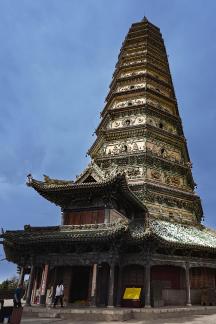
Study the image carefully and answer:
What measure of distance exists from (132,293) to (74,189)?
6.83 meters

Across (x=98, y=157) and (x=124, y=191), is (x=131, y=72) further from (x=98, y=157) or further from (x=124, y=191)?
(x=124, y=191)

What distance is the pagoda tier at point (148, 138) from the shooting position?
2661cm

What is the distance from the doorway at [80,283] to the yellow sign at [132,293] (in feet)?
7.98

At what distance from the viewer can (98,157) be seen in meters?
29.1

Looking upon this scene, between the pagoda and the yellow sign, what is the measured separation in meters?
0.07

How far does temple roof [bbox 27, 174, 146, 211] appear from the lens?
19.5 m

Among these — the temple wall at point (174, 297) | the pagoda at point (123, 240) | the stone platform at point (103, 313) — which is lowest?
the stone platform at point (103, 313)

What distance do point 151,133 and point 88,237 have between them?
14.9 m

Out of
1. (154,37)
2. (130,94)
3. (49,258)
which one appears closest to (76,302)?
(49,258)

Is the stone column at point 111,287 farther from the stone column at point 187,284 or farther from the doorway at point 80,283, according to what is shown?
the stone column at point 187,284

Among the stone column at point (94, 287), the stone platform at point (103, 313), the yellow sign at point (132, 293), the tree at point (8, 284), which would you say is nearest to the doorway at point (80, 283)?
the stone column at point (94, 287)

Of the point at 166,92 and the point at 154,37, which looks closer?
the point at 166,92

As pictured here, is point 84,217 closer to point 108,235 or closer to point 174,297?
point 108,235

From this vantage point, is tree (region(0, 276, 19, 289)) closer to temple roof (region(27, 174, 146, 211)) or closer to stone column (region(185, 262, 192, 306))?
temple roof (region(27, 174, 146, 211))
